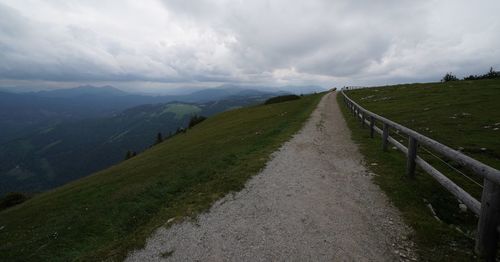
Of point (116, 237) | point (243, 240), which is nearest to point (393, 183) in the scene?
point (243, 240)

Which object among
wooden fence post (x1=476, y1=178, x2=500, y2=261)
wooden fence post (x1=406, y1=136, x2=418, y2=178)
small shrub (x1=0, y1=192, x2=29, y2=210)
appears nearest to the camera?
wooden fence post (x1=476, y1=178, x2=500, y2=261)

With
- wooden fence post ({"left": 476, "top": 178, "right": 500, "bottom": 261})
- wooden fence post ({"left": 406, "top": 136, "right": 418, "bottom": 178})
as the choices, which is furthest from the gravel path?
wooden fence post ({"left": 406, "top": 136, "right": 418, "bottom": 178})

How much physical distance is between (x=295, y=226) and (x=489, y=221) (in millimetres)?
3868

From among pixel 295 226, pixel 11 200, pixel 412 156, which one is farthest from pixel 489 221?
pixel 11 200

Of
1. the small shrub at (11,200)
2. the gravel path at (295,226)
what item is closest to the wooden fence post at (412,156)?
the gravel path at (295,226)

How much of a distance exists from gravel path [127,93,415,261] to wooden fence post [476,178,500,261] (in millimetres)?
1293

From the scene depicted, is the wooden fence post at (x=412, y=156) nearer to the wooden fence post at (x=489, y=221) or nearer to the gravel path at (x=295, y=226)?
the gravel path at (x=295, y=226)

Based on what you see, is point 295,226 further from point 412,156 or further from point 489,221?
point 412,156

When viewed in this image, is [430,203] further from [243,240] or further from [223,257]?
[223,257]

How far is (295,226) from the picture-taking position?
685cm

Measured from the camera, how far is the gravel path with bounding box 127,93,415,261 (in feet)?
19.1

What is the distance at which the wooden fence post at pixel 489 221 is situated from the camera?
498 cm

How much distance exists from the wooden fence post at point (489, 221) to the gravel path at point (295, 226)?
1.29m

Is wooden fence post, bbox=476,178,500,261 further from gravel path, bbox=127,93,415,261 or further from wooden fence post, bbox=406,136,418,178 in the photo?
wooden fence post, bbox=406,136,418,178
